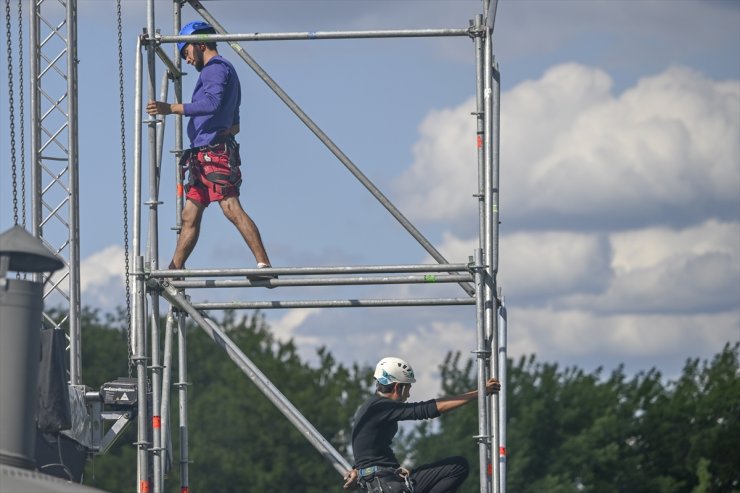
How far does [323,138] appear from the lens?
14312mm

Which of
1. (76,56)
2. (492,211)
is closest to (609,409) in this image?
(76,56)

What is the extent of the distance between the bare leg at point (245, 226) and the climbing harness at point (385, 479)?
1.85 meters

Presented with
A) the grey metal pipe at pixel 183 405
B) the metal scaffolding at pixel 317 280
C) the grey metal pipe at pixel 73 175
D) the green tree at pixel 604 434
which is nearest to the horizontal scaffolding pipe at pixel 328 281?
the metal scaffolding at pixel 317 280

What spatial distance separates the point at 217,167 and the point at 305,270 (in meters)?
1.35

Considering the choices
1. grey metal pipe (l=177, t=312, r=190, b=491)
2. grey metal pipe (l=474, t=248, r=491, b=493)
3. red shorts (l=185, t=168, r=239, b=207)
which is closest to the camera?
grey metal pipe (l=474, t=248, r=491, b=493)

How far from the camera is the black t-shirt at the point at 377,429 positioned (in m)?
12.3

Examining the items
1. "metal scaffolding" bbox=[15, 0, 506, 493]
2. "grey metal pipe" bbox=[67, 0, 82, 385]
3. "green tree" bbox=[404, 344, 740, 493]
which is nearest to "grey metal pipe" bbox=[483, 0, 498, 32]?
"metal scaffolding" bbox=[15, 0, 506, 493]

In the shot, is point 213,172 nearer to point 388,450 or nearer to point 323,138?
point 323,138

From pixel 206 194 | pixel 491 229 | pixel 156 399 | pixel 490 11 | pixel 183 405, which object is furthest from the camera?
pixel 183 405

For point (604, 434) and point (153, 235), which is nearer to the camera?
point (153, 235)

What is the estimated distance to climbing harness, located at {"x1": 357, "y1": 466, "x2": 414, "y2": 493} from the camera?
1240 cm

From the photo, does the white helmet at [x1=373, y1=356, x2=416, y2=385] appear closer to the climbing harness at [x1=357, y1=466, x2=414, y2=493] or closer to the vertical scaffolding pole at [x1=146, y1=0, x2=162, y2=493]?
the climbing harness at [x1=357, y1=466, x2=414, y2=493]

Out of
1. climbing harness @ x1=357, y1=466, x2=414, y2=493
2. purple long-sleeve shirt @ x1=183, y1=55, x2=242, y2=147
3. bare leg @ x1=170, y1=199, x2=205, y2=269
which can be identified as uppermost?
purple long-sleeve shirt @ x1=183, y1=55, x2=242, y2=147

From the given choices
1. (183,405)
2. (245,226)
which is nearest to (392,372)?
(245,226)
